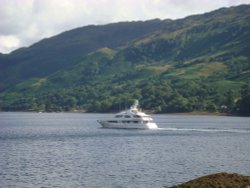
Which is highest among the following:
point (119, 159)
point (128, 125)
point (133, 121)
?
point (133, 121)

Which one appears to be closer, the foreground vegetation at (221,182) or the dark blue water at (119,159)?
the foreground vegetation at (221,182)

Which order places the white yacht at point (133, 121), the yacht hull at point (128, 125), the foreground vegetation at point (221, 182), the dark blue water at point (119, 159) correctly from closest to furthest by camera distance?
the foreground vegetation at point (221, 182) < the dark blue water at point (119, 159) < the yacht hull at point (128, 125) < the white yacht at point (133, 121)

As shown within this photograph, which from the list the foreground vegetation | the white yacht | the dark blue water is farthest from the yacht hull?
the foreground vegetation

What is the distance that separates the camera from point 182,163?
9488 cm

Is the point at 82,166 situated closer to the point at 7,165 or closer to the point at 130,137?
the point at 7,165

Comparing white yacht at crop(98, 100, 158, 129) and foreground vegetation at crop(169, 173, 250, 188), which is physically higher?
white yacht at crop(98, 100, 158, 129)

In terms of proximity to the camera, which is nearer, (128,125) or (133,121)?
(133,121)

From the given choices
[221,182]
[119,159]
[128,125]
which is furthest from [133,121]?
[221,182]

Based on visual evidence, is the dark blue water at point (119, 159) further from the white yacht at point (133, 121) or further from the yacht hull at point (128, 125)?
the white yacht at point (133, 121)

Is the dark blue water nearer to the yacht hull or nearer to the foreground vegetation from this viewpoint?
the foreground vegetation

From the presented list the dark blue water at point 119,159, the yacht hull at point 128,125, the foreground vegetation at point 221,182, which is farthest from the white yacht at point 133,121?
the foreground vegetation at point 221,182

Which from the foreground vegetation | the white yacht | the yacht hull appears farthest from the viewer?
the white yacht

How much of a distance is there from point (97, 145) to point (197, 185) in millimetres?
75690

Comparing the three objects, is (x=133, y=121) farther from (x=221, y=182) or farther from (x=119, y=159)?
(x=221, y=182)
